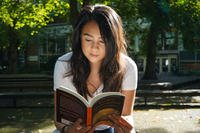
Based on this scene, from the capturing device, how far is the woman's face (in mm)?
3162

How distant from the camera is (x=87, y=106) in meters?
2.86

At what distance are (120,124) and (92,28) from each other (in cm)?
74

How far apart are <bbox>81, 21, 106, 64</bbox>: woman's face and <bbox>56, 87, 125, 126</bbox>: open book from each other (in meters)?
0.44

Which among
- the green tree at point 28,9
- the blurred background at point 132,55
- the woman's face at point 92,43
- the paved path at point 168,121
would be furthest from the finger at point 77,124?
the green tree at point 28,9

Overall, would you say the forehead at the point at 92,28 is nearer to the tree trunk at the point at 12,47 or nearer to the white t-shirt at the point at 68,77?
the white t-shirt at the point at 68,77

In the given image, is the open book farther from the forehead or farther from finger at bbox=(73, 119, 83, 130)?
the forehead

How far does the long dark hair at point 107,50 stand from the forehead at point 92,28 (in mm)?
23

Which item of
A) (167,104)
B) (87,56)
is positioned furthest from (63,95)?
(167,104)

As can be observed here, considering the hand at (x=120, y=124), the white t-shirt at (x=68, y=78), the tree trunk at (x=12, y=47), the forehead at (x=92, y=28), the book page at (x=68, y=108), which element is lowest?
the tree trunk at (x=12, y=47)

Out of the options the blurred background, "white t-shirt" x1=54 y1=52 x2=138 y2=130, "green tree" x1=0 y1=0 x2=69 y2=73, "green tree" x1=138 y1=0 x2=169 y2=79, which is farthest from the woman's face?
"green tree" x1=0 y1=0 x2=69 y2=73

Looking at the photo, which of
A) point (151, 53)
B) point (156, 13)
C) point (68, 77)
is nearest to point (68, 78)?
point (68, 77)

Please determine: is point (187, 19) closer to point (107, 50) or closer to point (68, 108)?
point (107, 50)

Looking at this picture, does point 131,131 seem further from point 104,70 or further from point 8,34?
point 8,34

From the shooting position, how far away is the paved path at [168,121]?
899 centimetres
